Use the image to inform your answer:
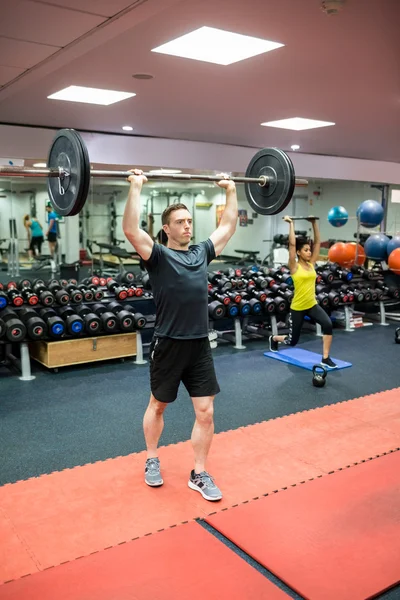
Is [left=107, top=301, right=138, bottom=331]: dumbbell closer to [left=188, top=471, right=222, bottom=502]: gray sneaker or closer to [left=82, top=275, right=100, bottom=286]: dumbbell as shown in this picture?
[left=82, top=275, right=100, bottom=286]: dumbbell

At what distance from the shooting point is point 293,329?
16.4ft

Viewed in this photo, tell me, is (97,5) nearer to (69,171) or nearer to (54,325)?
(69,171)

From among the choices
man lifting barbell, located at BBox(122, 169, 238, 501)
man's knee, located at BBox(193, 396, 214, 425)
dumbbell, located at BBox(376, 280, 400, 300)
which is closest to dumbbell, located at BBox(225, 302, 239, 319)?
dumbbell, located at BBox(376, 280, 400, 300)

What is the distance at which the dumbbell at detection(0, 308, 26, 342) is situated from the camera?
4578mm

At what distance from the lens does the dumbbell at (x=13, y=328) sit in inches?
180

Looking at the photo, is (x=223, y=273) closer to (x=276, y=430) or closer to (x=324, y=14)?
(x=276, y=430)

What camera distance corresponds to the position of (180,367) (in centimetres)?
260

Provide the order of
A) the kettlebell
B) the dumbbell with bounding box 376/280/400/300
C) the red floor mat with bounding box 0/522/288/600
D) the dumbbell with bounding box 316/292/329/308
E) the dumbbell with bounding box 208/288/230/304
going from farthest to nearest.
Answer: the dumbbell with bounding box 376/280/400/300 < the dumbbell with bounding box 316/292/329/308 < the dumbbell with bounding box 208/288/230/304 < the kettlebell < the red floor mat with bounding box 0/522/288/600

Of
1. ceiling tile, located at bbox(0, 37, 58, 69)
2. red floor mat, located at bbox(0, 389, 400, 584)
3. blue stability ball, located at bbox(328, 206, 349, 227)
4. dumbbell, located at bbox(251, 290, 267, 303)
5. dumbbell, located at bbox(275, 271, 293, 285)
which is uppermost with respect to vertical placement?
ceiling tile, located at bbox(0, 37, 58, 69)

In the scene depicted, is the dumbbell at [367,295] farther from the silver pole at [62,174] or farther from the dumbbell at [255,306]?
the silver pole at [62,174]

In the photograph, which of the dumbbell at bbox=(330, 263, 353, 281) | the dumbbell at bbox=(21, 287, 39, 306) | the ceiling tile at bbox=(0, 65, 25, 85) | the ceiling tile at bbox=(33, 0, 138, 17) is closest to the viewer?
the ceiling tile at bbox=(33, 0, 138, 17)

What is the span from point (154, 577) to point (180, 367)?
2.98 ft

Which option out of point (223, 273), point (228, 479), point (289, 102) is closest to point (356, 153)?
point (223, 273)

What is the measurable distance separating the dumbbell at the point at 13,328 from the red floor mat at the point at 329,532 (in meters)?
2.75
